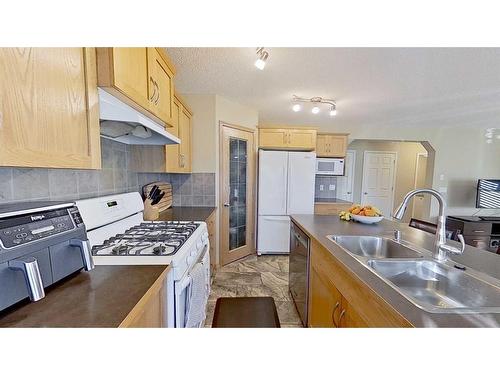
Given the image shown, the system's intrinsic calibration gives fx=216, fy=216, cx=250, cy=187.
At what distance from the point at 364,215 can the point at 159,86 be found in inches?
80.7

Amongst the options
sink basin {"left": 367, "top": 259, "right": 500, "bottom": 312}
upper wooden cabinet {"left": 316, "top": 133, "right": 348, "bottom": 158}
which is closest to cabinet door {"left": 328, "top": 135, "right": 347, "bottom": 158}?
upper wooden cabinet {"left": 316, "top": 133, "right": 348, "bottom": 158}

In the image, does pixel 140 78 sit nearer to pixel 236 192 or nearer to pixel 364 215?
pixel 364 215

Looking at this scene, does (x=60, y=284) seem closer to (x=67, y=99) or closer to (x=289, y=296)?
(x=67, y=99)

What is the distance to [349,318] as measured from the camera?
1.04 meters

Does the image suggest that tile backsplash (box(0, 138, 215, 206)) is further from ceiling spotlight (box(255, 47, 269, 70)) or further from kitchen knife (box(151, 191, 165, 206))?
ceiling spotlight (box(255, 47, 269, 70))

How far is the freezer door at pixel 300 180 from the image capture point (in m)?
3.49

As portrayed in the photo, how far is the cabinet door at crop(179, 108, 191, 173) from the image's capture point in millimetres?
2477

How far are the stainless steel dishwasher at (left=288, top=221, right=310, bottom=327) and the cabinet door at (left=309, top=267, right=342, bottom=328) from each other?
0.12m

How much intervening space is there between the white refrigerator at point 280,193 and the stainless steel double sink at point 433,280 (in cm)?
210

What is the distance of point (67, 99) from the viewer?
77 cm

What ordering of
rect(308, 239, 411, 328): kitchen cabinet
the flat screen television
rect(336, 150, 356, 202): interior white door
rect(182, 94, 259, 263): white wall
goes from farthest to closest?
1. rect(336, 150, 356, 202): interior white door
2. the flat screen television
3. rect(182, 94, 259, 263): white wall
4. rect(308, 239, 411, 328): kitchen cabinet

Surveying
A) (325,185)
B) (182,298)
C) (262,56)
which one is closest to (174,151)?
(262,56)

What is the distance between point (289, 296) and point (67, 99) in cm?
245
